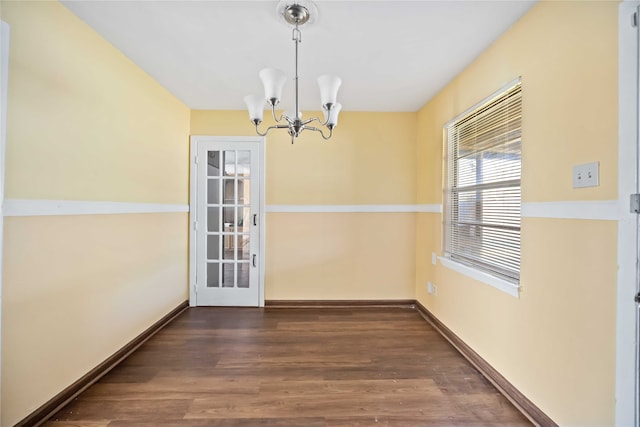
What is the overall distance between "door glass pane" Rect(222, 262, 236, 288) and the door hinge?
327cm

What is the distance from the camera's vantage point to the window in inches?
73.6

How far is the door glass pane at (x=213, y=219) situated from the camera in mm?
3373

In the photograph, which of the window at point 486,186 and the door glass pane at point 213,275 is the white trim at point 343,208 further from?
the door glass pane at point 213,275

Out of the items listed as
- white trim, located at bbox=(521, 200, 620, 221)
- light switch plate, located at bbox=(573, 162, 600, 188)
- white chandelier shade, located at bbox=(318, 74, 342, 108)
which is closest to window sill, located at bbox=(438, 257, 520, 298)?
white trim, located at bbox=(521, 200, 620, 221)

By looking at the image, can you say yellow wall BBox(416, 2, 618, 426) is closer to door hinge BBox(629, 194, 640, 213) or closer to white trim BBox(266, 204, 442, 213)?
door hinge BBox(629, 194, 640, 213)

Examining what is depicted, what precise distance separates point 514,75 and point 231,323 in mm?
3154

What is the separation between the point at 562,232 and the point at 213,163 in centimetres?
324

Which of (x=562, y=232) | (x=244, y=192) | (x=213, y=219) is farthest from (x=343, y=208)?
(x=562, y=232)

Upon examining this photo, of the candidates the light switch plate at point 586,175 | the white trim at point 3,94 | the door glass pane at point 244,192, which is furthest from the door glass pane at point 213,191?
the light switch plate at point 586,175

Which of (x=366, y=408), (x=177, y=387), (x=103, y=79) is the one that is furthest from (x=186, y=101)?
(x=366, y=408)

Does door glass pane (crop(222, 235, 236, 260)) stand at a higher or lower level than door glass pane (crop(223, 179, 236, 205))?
lower

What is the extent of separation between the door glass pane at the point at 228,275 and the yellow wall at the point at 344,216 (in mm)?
413

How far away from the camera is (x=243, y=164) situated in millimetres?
3359

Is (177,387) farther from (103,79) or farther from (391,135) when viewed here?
(391,135)
